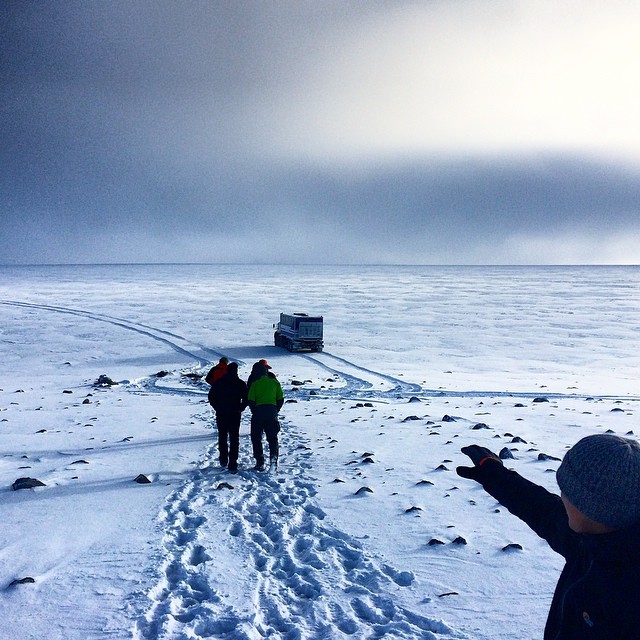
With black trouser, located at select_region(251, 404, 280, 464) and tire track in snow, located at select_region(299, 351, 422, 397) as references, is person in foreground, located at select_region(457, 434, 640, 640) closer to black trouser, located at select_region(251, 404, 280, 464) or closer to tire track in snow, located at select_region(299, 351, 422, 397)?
black trouser, located at select_region(251, 404, 280, 464)

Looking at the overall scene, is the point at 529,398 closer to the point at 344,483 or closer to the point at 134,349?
the point at 344,483

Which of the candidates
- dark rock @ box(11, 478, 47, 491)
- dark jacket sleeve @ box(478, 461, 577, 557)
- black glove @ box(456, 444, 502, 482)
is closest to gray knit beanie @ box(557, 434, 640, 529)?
dark jacket sleeve @ box(478, 461, 577, 557)

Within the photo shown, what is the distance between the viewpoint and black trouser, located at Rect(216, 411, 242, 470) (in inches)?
427

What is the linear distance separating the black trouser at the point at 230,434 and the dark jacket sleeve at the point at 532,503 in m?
8.46

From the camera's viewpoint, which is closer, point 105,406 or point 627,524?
point 627,524

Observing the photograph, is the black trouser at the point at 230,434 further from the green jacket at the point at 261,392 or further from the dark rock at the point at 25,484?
the dark rock at the point at 25,484

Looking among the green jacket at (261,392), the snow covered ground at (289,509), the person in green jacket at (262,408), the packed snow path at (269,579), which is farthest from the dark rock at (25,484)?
the green jacket at (261,392)

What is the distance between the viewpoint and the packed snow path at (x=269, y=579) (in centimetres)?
548

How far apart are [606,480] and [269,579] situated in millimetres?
5268

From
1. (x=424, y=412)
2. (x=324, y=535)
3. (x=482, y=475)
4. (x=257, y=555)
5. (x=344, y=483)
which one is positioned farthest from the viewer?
(x=424, y=412)

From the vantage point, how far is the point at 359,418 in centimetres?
1620

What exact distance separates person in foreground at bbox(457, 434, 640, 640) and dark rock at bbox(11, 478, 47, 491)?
945 centimetres

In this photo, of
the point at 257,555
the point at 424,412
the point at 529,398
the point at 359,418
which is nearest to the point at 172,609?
the point at 257,555

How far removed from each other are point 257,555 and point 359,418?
9248mm
